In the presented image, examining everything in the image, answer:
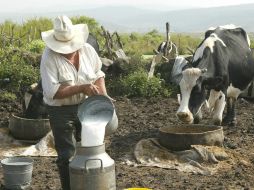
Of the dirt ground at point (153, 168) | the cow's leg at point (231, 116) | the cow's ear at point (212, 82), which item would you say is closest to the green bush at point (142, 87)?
the dirt ground at point (153, 168)

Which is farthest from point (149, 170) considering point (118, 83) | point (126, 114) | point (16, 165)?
point (118, 83)

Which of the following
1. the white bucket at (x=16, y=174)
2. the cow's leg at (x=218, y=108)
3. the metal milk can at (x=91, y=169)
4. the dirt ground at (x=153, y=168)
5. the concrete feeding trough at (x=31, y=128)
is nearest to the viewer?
the metal milk can at (x=91, y=169)

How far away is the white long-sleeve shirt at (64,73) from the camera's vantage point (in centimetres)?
468

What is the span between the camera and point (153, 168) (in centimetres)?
652

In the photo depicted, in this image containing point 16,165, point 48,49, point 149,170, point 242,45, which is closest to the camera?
point 48,49

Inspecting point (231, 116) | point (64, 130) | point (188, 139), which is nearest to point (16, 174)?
point (64, 130)

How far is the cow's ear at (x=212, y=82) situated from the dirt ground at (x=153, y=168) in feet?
2.64

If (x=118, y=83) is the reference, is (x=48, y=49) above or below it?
above

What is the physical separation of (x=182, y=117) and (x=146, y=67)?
5.99m

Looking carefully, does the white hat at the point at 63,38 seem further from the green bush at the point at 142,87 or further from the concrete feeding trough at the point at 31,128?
the green bush at the point at 142,87

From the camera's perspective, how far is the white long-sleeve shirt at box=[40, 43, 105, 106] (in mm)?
4676

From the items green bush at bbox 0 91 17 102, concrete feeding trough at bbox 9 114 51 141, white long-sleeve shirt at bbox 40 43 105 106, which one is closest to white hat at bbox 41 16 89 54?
white long-sleeve shirt at bbox 40 43 105 106

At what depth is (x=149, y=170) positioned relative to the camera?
6.43 meters

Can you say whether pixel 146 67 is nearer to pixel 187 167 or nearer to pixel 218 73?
pixel 218 73
